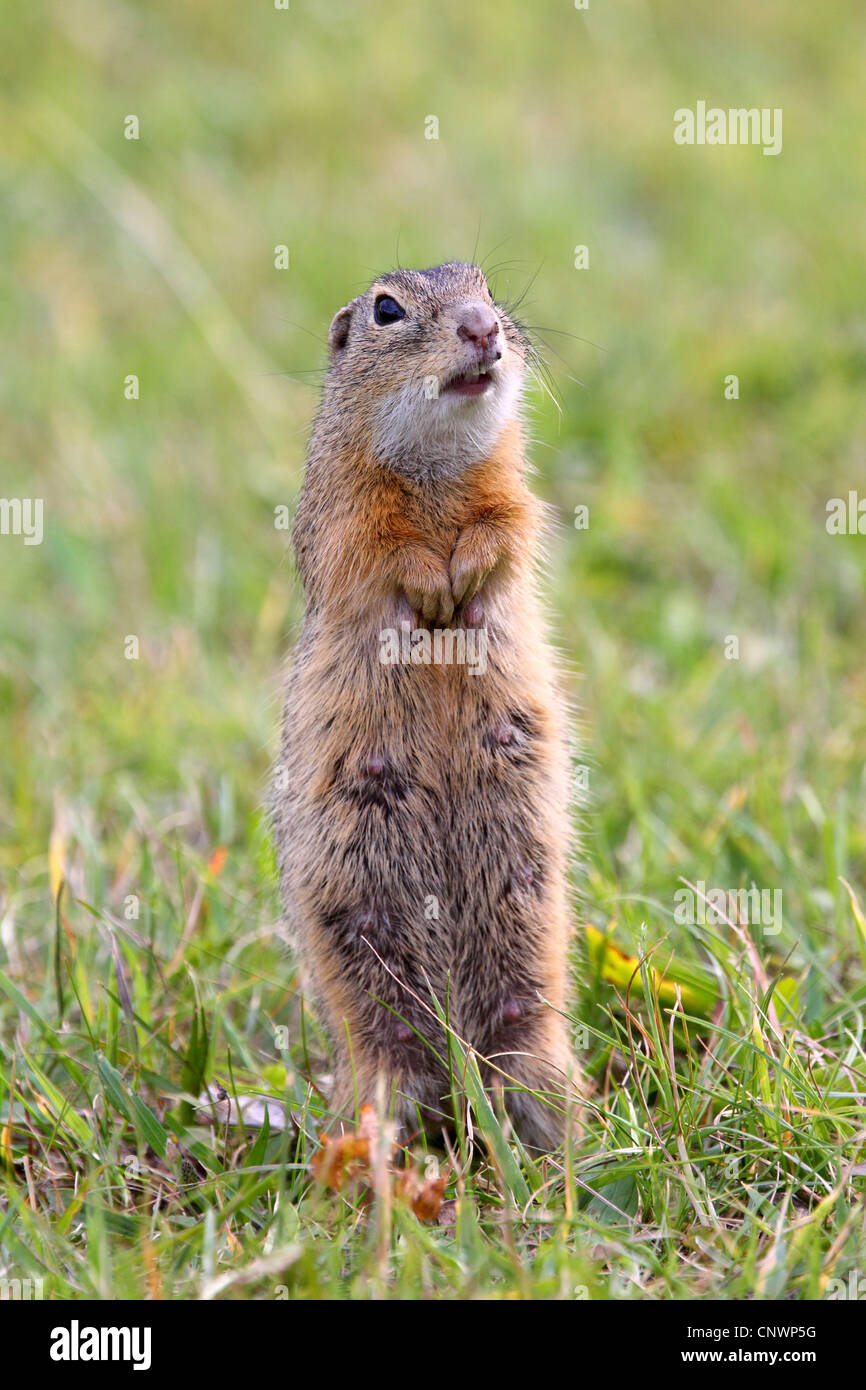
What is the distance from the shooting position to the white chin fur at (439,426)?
13.9 ft

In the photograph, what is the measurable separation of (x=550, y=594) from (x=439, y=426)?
3298 millimetres

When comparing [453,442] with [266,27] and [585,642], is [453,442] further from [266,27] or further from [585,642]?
[266,27]

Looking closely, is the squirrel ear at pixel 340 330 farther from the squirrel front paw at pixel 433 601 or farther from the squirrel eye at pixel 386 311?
the squirrel front paw at pixel 433 601

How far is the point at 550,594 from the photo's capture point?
24.6 feet

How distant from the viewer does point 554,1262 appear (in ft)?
10.9

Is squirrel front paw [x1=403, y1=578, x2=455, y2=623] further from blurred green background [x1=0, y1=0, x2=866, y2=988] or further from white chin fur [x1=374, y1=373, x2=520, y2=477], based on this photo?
blurred green background [x1=0, y1=0, x2=866, y2=988]

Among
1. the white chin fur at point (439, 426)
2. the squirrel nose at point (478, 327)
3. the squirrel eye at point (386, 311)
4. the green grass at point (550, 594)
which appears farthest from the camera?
the squirrel eye at point (386, 311)

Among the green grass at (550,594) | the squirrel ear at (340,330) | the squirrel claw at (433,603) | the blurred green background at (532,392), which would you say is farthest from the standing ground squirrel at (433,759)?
the blurred green background at (532,392)

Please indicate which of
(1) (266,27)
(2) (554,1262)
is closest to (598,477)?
(2) (554,1262)

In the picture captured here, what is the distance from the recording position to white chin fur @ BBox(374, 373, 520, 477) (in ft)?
13.9

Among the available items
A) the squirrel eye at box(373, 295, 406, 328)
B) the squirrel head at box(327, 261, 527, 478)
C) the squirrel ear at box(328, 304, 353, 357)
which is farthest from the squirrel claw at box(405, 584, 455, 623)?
the squirrel ear at box(328, 304, 353, 357)

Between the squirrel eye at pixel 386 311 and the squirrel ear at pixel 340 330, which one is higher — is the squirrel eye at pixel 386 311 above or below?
below

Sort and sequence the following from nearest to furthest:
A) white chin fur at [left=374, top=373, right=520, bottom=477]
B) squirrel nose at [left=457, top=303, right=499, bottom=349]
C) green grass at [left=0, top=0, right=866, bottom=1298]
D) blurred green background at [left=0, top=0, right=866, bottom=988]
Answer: green grass at [left=0, top=0, right=866, bottom=1298] → squirrel nose at [left=457, top=303, right=499, bottom=349] → white chin fur at [left=374, top=373, right=520, bottom=477] → blurred green background at [left=0, top=0, right=866, bottom=988]

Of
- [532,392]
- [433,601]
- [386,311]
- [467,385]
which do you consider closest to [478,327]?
[467,385]
